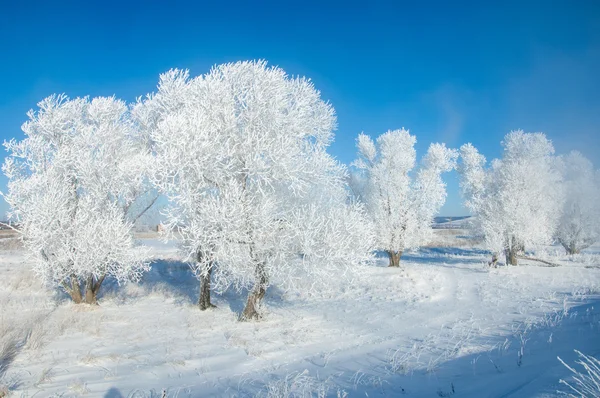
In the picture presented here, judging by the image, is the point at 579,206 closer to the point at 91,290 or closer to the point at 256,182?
the point at 256,182

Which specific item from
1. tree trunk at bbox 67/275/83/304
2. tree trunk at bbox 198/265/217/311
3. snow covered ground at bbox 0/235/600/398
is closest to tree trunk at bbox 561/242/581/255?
snow covered ground at bbox 0/235/600/398

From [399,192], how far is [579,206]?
59.2 ft

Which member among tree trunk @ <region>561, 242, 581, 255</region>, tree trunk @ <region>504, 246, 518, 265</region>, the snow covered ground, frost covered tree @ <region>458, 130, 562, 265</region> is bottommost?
the snow covered ground

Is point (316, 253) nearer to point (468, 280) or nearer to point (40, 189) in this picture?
point (40, 189)

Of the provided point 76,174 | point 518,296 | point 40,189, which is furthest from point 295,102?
point 518,296

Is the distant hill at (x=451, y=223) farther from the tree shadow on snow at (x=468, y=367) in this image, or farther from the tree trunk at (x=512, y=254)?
the tree shadow on snow at (x=468, y=367)

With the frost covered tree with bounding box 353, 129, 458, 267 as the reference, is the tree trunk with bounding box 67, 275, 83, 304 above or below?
below

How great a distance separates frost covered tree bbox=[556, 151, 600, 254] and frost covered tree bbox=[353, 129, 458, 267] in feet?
46.3

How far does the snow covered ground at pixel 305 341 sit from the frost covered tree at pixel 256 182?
2019mm

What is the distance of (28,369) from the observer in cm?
707

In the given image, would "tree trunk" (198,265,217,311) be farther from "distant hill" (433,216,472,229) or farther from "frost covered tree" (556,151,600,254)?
"frost covered tree" (556,151,600,254)

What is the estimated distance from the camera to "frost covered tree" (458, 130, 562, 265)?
2286cm

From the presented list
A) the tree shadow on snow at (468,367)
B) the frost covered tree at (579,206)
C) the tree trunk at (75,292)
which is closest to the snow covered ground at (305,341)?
the tree shadow on snow at (468,367)

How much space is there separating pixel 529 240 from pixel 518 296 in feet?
34.3
